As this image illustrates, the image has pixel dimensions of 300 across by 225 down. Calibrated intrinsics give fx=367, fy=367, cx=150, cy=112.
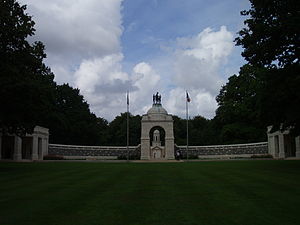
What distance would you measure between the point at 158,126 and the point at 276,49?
3580 cm

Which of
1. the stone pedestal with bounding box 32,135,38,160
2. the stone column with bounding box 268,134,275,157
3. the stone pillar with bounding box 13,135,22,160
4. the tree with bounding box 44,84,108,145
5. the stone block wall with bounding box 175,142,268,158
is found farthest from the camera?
the tree with bounding box 44,84,108,145

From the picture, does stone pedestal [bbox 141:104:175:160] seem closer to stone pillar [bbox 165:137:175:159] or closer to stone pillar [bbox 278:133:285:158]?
stone pillar [bbox 165:137:175:159]

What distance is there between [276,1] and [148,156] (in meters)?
36.3

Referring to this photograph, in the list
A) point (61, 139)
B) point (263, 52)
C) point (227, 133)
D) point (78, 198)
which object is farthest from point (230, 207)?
point (61, 139)

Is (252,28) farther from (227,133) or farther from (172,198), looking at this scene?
(227,133)

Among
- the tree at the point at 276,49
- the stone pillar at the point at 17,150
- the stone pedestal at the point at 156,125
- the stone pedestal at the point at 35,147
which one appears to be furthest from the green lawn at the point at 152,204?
the stone pedestal at the point at 156,125

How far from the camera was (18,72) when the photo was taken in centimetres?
2066

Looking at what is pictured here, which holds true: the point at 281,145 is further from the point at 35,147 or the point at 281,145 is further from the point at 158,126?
the point at 35,147

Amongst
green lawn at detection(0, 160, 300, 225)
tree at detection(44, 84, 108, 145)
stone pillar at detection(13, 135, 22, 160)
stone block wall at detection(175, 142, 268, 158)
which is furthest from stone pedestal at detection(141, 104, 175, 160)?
green lawn at detection(0, 160, 300, 225)

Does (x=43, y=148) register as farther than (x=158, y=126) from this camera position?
No

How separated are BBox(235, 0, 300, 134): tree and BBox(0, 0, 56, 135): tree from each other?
1223 centimetres

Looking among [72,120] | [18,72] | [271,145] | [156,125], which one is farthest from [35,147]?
[271,145]

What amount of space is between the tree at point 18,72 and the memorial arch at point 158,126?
100 feet

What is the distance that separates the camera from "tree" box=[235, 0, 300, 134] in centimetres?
1861
